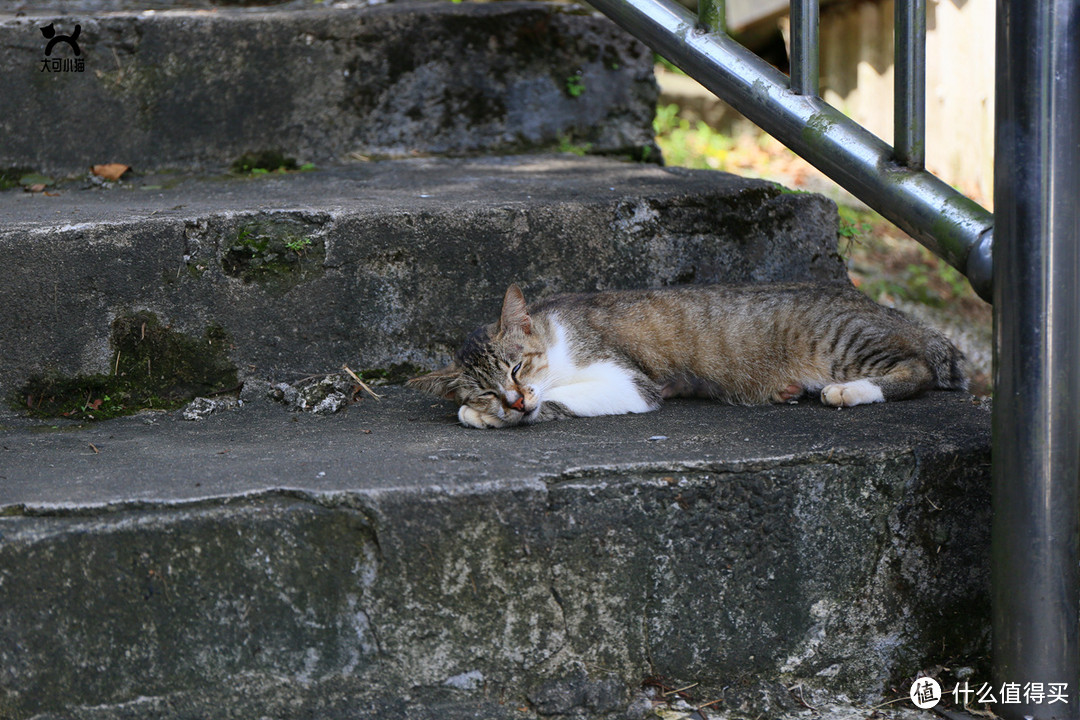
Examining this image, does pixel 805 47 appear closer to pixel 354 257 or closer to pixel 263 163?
pixel 354 257

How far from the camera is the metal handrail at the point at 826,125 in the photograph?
2.11 metres

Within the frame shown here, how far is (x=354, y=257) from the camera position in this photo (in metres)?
2.98

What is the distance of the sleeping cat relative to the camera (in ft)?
9.98

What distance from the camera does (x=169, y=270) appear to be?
2895mm

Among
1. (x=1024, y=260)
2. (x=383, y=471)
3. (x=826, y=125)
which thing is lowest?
(x=383, y=471)

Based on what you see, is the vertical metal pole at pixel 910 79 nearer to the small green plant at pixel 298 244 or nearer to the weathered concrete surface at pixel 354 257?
the weathered concrete surface at pixel 354 257

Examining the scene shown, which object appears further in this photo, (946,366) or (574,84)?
(574,84)

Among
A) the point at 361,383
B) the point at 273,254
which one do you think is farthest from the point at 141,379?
the point at 361,383

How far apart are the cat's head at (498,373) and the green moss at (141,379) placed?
651 millimetres

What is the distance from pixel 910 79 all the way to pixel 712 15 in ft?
2.00

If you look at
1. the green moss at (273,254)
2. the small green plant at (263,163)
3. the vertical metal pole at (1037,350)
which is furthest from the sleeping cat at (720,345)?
the small green plant at (263,163)

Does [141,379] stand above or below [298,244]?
below

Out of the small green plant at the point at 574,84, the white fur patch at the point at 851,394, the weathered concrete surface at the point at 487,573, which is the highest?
the small green plant at the point at 574,84

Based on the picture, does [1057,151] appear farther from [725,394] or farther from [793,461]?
[725,394]
